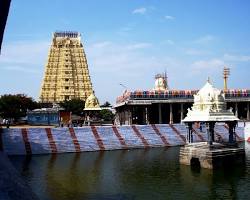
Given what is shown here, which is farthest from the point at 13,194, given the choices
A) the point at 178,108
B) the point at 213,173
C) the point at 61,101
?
the point at 61,101

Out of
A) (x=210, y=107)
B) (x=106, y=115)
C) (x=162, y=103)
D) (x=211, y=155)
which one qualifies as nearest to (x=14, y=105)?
(x=162, y=103)

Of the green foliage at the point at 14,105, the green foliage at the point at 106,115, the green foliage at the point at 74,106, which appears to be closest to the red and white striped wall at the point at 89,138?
the green foliage at the point at 14,105

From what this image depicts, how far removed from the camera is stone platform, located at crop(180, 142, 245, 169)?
32.2 m

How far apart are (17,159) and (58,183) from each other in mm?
15155

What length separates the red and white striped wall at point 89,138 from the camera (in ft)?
148

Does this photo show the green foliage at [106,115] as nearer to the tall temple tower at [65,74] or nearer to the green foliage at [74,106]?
the tall temple tower at [65,74]

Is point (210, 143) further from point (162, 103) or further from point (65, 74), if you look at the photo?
point (65, 74)

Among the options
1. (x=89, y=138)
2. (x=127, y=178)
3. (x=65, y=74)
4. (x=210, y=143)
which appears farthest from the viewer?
(x=65, y=74)

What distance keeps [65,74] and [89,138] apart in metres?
56.2

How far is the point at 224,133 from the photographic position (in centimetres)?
5650

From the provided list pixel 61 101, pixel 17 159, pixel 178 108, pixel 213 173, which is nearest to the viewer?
pixel 213 173

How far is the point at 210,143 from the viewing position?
33750 millimetres

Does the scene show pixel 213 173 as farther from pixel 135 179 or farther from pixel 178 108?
pixel 178 108

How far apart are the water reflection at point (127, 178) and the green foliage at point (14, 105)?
3899 cm
